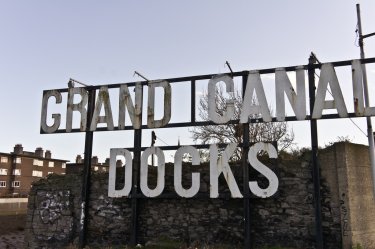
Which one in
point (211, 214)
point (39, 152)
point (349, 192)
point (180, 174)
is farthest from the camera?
point (39, 152)

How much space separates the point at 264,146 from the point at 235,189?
55.8 inches

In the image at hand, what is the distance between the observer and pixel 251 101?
38.0ft

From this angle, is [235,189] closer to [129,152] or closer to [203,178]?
[203,178]

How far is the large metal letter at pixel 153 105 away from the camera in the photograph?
12336 millimetres

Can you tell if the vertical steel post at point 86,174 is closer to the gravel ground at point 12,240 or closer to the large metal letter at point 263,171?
the gravel ground at point 12,240

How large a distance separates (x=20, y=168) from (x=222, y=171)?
5664 cm

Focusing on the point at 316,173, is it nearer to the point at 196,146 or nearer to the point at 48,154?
the point at 196,146

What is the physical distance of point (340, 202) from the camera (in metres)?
10.3

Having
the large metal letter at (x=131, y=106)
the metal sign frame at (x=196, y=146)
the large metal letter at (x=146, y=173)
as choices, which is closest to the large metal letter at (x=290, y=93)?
the metal sign frame at (x=196, y=146)

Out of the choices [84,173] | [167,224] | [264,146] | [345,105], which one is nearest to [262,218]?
[264,146]

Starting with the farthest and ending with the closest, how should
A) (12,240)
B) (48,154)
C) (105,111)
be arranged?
(48,154) < (12,240) < (105,111)

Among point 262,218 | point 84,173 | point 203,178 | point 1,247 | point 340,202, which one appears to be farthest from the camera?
point 1,247

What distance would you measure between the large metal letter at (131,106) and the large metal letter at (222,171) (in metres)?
2.62

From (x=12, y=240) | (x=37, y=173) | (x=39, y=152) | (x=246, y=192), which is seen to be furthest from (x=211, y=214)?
(x=39, y=152)
